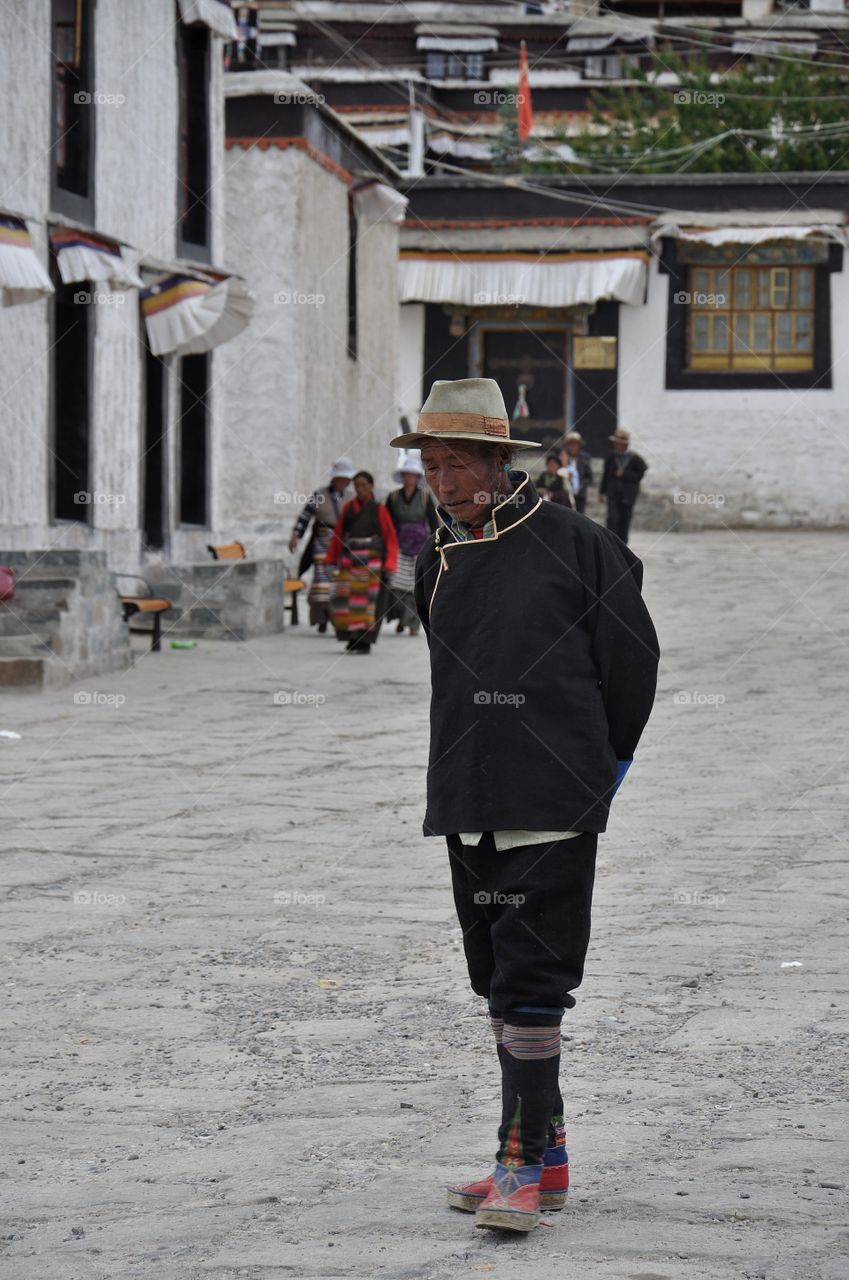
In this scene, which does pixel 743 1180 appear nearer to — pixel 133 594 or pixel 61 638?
pixel 61 638

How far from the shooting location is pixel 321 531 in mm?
16953

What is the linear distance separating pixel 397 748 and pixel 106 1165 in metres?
6.29

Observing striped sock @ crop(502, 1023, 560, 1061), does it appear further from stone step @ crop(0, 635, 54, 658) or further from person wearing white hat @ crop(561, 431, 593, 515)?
person wearing white hat @ crop(561, 431, 593, 515)

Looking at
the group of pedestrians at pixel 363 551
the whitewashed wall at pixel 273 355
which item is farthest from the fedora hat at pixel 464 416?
the whitewashed wall at pixel 273 355

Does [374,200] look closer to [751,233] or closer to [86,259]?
[751,233]

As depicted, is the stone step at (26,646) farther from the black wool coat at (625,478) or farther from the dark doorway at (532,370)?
the dark doorway at (532,370)

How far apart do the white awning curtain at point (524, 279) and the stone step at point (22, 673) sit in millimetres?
18930

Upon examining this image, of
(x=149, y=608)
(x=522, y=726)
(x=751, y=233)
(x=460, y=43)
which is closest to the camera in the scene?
(x=522, y=726)

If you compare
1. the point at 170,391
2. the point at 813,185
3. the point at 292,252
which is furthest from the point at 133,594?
the point at 813,185

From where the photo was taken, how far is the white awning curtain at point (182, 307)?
1714 centimetres

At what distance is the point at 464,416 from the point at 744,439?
90.5ft

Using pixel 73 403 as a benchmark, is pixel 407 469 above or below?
below

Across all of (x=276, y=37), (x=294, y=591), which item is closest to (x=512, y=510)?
(x=294, y=591)

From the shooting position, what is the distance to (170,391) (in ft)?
60.1
